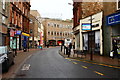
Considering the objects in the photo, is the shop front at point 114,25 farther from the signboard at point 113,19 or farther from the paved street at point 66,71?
the paved street at point 66,71

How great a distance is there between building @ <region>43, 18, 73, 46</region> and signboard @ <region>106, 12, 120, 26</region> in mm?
55600

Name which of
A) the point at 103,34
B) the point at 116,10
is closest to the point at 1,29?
the point at 103,34

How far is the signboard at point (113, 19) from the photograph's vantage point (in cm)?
1697

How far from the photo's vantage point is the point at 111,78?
7504mm

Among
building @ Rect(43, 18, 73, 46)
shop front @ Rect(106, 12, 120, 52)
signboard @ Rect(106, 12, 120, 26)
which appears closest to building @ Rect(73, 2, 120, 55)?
shop front @ Rect(106, 12, 120, 52)

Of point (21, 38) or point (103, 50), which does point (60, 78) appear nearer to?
point (103, 50)

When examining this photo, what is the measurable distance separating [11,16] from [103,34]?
17613mm

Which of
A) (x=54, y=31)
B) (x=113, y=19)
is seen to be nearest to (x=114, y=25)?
(x=113, y=19)

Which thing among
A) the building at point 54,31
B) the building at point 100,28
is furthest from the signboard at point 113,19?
the building at point 54,31

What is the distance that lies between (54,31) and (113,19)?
58.9 meters

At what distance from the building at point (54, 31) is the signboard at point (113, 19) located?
55600mm

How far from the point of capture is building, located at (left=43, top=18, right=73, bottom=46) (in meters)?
74.2

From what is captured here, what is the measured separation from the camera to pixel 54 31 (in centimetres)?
7594

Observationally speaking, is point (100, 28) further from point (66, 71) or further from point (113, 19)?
point (66, 71)
